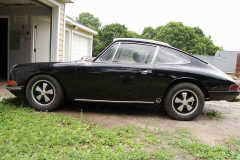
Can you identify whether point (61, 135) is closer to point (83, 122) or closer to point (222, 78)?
point (83, 122)

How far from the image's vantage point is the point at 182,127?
11.5ft

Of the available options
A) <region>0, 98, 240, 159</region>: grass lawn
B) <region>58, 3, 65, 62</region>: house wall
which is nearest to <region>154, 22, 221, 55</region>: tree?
<region>58, 3, 65, 62</region>: house wall

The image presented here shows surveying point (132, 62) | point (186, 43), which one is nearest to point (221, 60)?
point (186, 43)

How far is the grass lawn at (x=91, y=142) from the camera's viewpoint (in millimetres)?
2406

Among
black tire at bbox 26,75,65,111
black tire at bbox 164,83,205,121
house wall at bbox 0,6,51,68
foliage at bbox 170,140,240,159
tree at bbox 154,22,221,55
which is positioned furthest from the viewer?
tree at bbox 154,22,221,55

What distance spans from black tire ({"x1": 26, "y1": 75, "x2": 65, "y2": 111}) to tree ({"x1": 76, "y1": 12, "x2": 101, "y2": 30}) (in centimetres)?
6401

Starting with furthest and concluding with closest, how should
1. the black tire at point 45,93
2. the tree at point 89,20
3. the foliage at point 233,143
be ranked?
the tree at point 89,20, the black tire at point 45,93, the foliage at point 233,143

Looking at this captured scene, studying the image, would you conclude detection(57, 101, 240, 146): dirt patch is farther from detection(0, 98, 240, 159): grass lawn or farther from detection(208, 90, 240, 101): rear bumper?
detection(208, 90, 240, 101): rear bumper

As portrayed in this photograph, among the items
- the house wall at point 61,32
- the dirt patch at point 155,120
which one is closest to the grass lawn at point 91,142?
the dirt patch at point 155,120

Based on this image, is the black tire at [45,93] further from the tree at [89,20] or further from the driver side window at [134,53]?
the tree at [89,20]

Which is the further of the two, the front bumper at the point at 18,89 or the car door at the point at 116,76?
the front bumper at the point at 18,89

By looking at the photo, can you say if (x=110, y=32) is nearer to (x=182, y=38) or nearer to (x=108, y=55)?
(x=182, y=38)

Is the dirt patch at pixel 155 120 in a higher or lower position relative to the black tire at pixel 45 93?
lower

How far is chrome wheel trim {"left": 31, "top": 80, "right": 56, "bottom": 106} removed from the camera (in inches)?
154
